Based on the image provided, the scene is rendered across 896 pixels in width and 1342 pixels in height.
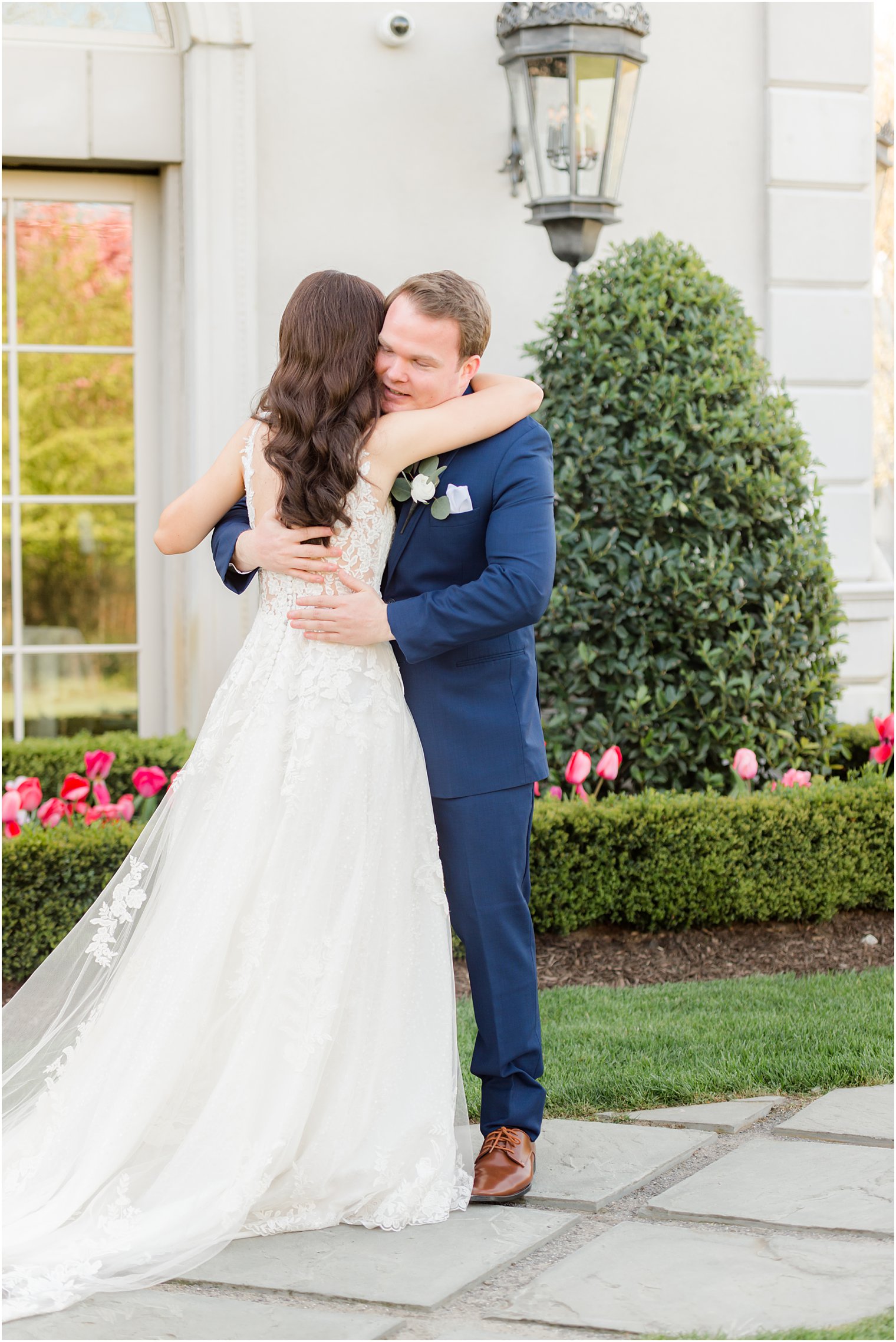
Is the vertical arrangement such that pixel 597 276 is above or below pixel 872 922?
above

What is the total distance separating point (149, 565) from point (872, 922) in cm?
368

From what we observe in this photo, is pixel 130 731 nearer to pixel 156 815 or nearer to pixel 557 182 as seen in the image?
pixel 557 182

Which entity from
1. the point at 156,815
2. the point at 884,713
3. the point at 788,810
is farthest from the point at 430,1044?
the point at 884,713

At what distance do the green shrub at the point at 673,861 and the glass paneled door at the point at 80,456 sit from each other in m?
2.09

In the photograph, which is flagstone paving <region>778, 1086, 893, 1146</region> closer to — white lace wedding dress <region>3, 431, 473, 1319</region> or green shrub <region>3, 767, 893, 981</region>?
white lace wedding dress <region>3, 431, 473, 1319</region>

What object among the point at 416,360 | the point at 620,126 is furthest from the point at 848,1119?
the point at 620,126

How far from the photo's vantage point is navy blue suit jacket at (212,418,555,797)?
291 centimetres

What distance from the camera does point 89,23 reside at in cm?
634

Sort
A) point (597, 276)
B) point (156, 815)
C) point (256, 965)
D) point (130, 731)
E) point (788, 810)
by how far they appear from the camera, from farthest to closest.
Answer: point (130, 731) → point (597, 276) → point (788, 810) → point (156, 815) → point (256, 965)

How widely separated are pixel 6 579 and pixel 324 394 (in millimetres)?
4200

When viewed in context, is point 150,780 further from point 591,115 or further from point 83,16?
point 83,16

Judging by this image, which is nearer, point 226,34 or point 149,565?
point 226,34

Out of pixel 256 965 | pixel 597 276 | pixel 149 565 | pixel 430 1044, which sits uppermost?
pixel 597 276

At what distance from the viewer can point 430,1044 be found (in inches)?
115
